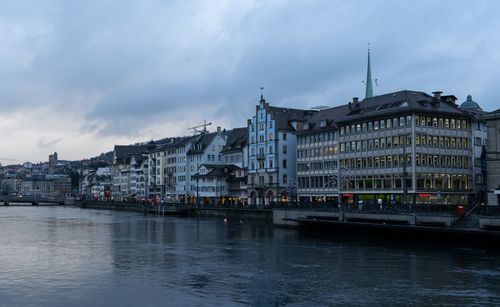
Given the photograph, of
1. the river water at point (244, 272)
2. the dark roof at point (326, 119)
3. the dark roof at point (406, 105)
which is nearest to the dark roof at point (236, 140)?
the dark roof at point (326, 119)

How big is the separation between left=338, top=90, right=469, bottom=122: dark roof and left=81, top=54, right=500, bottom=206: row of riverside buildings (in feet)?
0.60

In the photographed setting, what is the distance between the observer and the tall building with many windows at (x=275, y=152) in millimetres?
125625

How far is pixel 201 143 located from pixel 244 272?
411 feet

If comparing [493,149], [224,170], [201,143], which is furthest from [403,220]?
[201,143]

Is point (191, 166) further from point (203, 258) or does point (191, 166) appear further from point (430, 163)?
point (203, 258)

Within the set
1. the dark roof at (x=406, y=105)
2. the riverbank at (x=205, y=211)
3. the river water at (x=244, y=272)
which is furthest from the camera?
the riverbank at (x=205, y=211)

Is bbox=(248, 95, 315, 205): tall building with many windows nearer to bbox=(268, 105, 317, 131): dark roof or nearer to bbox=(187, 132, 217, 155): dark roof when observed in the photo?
bbox=(268, 105, 317, 131): dark roof

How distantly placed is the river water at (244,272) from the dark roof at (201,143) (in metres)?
94.8

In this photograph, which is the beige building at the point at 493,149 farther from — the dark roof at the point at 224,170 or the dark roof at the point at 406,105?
the dark roof at the point at 224,170

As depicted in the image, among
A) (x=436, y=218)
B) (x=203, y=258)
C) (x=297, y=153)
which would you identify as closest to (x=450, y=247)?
(x=436, y=218)

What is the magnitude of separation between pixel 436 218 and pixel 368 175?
114ft

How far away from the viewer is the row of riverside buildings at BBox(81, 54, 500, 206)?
315 ft

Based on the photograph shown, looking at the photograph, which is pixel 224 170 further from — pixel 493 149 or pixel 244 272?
pixel 244 272

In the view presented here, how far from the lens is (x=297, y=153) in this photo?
123375 millimetres
